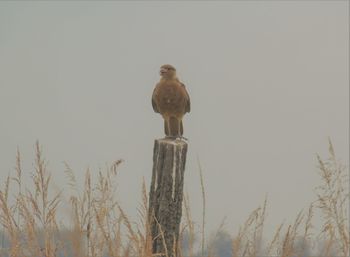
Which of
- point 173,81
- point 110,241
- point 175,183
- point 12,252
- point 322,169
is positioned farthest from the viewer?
point 173,81

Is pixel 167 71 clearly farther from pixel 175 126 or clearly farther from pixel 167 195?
pixel 167 195

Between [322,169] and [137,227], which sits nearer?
[137,227]

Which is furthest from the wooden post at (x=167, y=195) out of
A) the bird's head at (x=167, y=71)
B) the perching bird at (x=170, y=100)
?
the bird's head at (x=167, y=71)

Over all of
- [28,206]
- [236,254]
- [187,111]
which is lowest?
[236,254]

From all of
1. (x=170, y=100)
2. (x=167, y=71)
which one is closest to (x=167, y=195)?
(x=170, y=100)

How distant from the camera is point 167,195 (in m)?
4.16

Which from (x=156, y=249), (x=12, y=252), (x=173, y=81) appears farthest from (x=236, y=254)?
(x=173, y=81)

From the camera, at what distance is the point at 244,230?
3869mm

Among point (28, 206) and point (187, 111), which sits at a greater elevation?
point (187, 111)

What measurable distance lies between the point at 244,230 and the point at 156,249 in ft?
2.21

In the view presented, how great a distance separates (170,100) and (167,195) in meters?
2.35

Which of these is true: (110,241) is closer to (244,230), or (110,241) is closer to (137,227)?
(137,227)

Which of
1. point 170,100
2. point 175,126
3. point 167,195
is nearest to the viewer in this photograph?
point 167,195

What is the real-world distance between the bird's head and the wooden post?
2186mm
